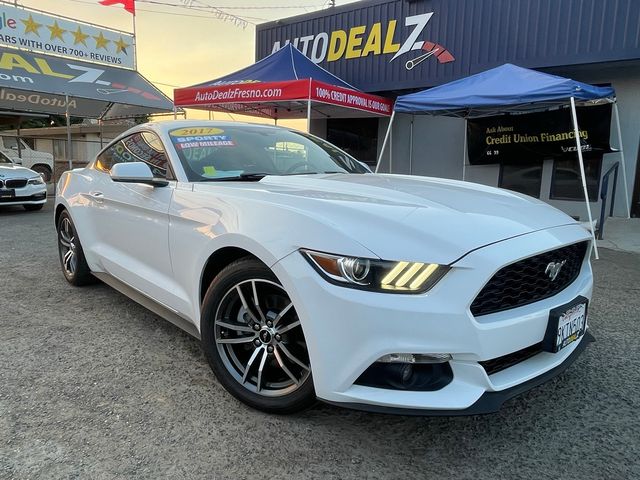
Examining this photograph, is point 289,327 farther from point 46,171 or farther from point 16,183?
point 46,171

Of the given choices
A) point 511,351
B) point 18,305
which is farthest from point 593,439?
point 18,305

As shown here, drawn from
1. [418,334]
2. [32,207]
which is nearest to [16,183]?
[32,207]

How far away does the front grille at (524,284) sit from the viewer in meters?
1.90

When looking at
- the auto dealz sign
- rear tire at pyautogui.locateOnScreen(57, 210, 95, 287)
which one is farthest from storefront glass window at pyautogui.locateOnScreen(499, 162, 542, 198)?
rear tire at pyautogui.locateOnScreen(57, 210, 95, 287)

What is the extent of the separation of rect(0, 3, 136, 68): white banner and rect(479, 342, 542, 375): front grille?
16.4 metres

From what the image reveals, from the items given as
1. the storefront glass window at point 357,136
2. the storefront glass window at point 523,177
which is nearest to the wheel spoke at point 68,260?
the storefront glass window at point 523,177

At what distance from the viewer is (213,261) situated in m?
2.47

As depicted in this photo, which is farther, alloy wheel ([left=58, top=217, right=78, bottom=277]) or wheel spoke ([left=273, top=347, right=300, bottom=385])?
alloy wheel ([left=58, top=217, right=78, bottom=277])

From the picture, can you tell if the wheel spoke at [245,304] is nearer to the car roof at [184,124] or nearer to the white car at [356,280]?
the white car at [356,280]

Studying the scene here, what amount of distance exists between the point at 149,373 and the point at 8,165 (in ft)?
32.6

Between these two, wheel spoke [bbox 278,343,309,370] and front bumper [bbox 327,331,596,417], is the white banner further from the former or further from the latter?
front bumper [bbox 327,331,596,417]

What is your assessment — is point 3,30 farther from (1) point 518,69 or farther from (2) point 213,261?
(2) point 213,261

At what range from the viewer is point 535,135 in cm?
893

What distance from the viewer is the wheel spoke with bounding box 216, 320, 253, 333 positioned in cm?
233
